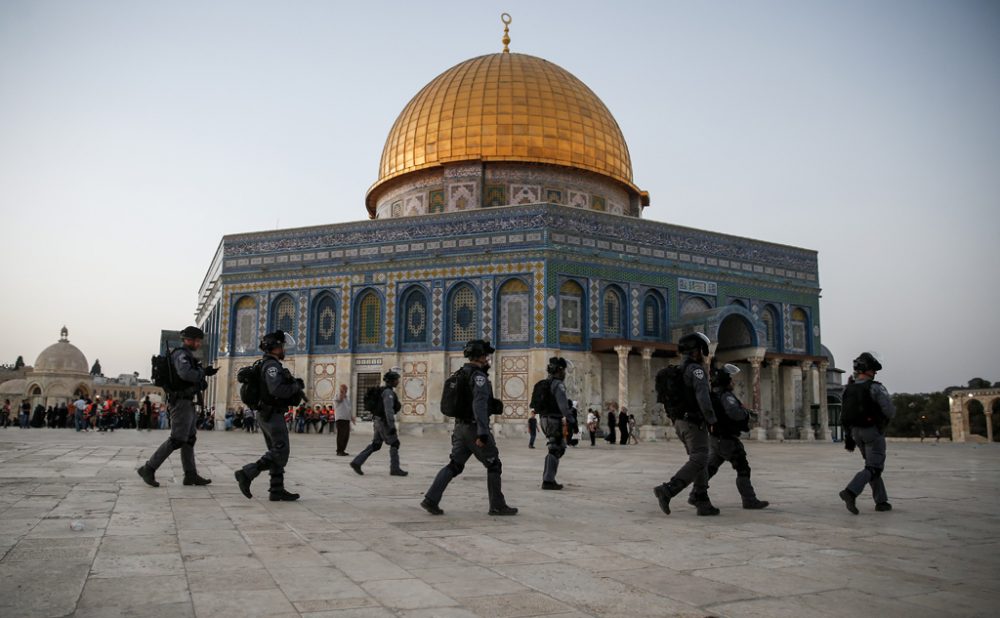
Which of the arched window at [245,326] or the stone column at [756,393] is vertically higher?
the arched window at [245,326]

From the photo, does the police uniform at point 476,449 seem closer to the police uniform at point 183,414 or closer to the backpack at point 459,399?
the backpack at point 459,399

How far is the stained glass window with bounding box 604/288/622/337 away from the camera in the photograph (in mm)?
29141

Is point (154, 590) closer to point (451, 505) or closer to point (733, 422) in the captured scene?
point (451, 505)

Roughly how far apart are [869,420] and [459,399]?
3928 mm

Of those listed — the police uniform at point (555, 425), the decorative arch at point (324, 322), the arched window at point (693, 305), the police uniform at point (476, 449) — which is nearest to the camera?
the police uniform at point (476, 449)

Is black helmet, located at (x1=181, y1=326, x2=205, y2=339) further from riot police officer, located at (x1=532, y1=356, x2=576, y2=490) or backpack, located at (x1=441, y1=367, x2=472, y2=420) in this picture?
riot police officer, located at (x1=532, y1=356, x2=576, y2=490)

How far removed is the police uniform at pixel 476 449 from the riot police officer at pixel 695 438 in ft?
4.62

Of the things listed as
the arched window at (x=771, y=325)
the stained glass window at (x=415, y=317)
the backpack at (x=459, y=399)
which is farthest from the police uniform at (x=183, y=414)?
the arched window at (x=771, y=325)

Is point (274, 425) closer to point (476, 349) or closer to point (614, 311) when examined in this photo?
point (476, 349)

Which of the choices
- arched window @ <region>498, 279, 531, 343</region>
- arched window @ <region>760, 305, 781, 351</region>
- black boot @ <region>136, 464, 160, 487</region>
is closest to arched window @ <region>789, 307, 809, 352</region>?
arched window @ <region>760, 305, 781, 351</region>

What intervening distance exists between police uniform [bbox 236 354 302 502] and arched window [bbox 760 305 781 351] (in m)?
28.0

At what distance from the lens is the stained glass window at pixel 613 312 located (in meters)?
29.1

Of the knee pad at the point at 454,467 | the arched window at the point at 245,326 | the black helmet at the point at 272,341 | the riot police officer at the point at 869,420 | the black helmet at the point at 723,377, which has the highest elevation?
the arched window at the point at 245,326

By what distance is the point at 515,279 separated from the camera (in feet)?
94.2
